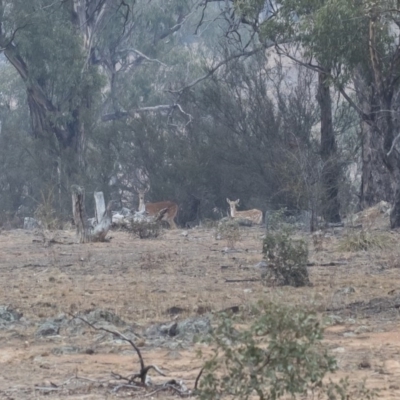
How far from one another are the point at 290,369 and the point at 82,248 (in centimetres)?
1380

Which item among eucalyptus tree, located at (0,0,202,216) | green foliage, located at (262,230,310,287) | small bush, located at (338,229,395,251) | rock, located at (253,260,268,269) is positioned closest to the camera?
green foliage, located at (262,230,310,287)

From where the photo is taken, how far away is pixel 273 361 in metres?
5.68

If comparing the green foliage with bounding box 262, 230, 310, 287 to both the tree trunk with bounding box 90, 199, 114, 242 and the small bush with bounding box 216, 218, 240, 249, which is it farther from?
the tree trunk with bounding box 90, 199, 114, 242

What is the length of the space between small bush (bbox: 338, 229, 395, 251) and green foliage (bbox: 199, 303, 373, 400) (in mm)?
11967

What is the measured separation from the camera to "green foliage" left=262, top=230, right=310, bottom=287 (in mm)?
12945

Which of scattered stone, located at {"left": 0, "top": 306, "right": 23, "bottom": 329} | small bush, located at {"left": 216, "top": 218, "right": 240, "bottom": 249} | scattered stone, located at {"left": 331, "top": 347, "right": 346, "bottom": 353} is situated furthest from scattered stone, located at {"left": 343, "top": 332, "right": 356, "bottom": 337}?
small bush, located at {"left": 216, "top": 218, "right": 240, "bottom": 249}

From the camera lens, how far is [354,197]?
101ft

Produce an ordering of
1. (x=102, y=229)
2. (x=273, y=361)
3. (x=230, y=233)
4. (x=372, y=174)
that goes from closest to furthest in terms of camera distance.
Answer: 1. (x=273, y=361)
2. (x=230, y=233)
3. (x=102, y=229)
4. (x=372, y=174)

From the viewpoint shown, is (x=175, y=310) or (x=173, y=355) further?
(x=175, y=310)

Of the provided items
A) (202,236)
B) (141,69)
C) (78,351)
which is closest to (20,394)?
(78,351)

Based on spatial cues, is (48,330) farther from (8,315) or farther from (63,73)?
(63,73)

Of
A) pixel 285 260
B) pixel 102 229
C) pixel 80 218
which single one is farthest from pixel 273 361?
pixel 102 229

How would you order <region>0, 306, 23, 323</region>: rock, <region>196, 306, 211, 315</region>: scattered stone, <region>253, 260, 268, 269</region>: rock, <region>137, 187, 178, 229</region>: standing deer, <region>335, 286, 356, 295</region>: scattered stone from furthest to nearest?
<region>137, 187, 178, 229</region>: standing deer
<region>253, 260, 268, 269</region>: rock
<region>335, 286, 356, 295</region>: scattered stone
<region>196, 306, 211, 315</region>: scattered stone
<region>0, 306, 23, 323</region>: rock

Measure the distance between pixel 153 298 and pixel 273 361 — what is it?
644cm
